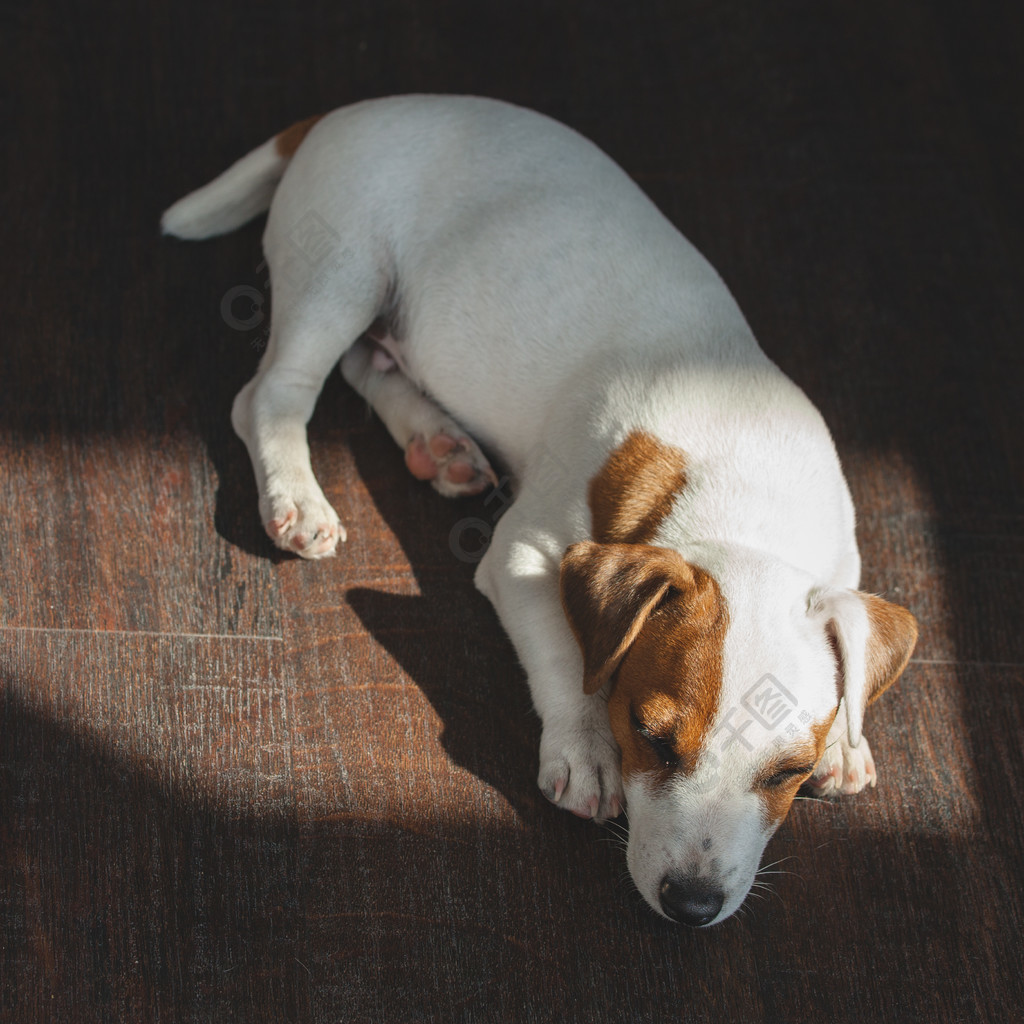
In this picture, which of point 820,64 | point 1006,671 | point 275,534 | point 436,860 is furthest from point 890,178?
point 436,860

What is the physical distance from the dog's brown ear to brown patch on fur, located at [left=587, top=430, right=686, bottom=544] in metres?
0.19

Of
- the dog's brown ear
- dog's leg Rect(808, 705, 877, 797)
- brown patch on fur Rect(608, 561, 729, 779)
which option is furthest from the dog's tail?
dog's leg Rect(808, 705, 877, 797)

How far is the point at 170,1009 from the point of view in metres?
2.08

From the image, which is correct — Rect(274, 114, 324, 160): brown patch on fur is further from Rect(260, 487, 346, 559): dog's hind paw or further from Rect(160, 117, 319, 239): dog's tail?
Rect(260, 487, 346, 559): dog's hind paw

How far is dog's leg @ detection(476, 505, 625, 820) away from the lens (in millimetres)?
2316

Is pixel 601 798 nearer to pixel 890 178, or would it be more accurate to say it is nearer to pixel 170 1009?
pixel 170 1009

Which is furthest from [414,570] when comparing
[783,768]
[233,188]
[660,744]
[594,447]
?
[233,188]

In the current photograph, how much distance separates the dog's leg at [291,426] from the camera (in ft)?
8.83

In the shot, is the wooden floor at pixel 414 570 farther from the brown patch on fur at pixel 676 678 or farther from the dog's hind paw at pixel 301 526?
the brown patch on fur at pixel 676 678

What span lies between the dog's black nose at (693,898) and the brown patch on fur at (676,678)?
199 millimetres

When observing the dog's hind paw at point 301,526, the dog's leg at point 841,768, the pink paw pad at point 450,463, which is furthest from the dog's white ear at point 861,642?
the dog's hind paw at point 301,526

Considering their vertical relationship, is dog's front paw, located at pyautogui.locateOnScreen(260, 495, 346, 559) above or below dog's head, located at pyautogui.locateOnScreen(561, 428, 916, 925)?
below

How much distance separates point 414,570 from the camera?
2.79 meters

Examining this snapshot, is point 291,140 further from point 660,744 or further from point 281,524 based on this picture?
point 660,744
